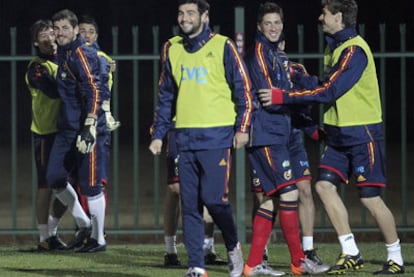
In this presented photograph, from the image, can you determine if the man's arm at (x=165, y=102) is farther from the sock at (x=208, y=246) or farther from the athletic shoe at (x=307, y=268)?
the sock at (x=208, y=246)

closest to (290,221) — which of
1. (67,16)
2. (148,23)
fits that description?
(67,16)

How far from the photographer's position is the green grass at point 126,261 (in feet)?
38.0

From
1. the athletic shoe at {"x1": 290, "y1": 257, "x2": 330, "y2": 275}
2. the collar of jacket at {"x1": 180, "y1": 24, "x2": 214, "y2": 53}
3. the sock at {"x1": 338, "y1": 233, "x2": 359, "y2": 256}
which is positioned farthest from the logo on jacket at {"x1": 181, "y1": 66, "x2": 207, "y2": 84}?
the sock at {"x1": 338, "y1": 233, "x2": 359, "y2": 256}

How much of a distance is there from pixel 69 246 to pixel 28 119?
2090 cm

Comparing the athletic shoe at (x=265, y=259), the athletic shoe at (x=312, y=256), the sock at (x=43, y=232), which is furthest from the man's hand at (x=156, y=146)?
the sock at (x=43, y=232)

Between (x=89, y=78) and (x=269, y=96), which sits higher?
(x=89, y=78)

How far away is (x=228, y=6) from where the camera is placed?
36.4 m

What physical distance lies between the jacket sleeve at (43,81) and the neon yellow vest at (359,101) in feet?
8.93

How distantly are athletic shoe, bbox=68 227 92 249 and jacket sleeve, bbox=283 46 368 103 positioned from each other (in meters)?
2.67

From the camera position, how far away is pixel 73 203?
13.1 m

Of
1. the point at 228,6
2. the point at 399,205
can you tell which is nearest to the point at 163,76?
the point at 399,205

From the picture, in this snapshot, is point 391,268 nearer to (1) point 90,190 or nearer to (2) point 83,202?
(1) point 90,190

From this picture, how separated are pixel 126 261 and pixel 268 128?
1.94m

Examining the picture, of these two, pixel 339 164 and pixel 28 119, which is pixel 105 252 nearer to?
pixel 339 164
